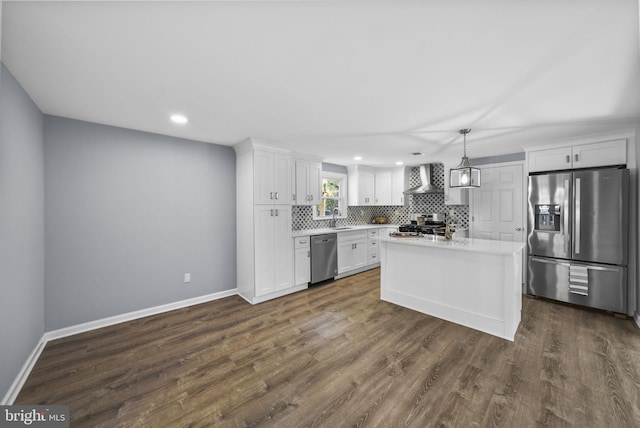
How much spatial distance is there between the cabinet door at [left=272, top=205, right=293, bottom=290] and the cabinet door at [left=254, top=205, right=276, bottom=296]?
0.06 meters

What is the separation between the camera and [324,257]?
447 centimetres

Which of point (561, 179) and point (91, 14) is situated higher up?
point (91, 14)

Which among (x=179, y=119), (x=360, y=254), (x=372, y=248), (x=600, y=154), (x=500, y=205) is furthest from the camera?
(x=372, y=248)

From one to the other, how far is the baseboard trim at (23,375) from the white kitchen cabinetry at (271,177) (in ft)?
8.45

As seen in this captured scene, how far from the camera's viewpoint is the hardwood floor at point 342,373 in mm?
1647

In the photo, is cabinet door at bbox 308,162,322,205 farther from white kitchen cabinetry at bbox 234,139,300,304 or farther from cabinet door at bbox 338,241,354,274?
cabinet door at bbox 338,241,354,274

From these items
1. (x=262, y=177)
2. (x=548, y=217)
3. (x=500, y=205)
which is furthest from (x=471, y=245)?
(x=262, y=177)

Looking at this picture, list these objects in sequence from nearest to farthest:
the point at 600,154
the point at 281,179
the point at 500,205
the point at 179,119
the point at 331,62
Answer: the point at 331,62
the point at 179,119
the point at 600,154
the point at 281,179
the point at 500,205

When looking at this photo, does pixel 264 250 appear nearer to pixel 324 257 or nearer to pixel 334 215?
pixel 324 257

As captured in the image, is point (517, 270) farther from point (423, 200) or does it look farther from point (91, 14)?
point (91, 14)

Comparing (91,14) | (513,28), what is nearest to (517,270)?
(513,28)

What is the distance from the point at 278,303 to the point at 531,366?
284 centimetres

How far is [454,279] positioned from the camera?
2.98 metres

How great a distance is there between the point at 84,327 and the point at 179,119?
8.40 feet
